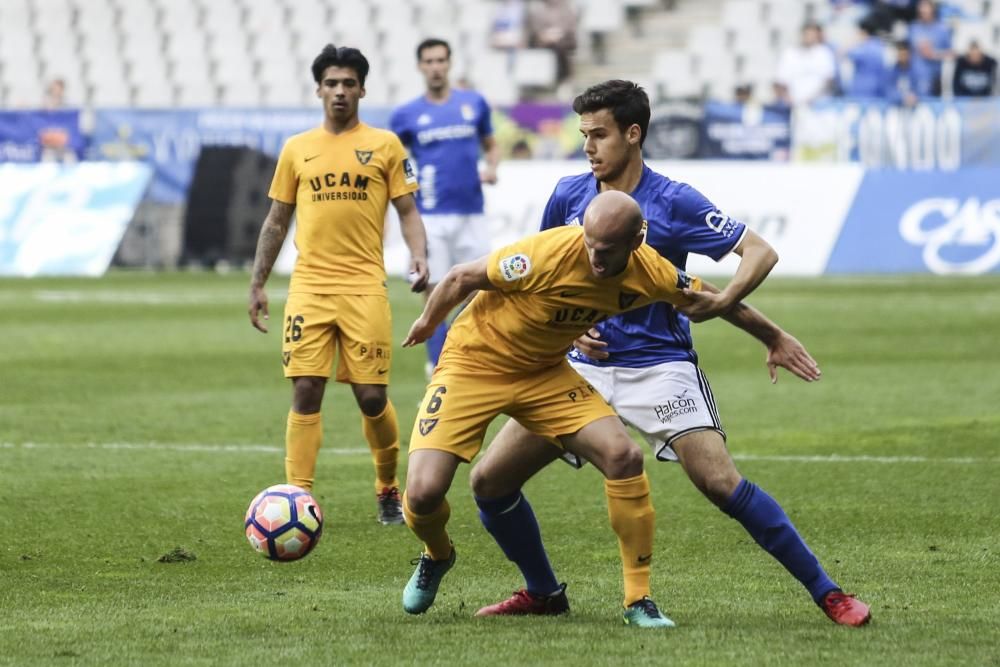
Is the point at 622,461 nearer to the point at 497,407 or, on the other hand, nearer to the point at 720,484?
the point at 720,484

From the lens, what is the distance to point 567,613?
6191mm

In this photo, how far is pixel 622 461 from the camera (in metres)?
5.83

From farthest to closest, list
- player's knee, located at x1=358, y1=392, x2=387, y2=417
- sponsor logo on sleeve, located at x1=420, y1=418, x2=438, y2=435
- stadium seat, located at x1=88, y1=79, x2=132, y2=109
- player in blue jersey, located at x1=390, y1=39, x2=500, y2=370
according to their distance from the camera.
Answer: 1. stadium seat, located at x1=88, y1=79, x2=132, y2=109
2. player in blue jersey, located at x1=390, y1=39, x2=500, y2=370
3. player's knee, located at x1=358, y1=392, x2=387, y2=417
4. sponsor logo on sleeve, located at x1=420, y1=418, x2=438, y2=435

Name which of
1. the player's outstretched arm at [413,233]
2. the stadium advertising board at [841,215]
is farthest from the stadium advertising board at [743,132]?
the player's outstretched arm at [413,233]

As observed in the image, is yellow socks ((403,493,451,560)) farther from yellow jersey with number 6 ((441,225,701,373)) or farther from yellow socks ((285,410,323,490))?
yellow socks ((285,410,323,490))

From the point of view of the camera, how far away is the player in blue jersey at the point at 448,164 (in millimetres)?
13477

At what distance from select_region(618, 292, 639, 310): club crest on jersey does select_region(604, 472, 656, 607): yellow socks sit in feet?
1.81

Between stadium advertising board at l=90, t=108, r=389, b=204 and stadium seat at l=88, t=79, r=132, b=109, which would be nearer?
stadium advertising board at l=90, t=108, r=389, b=204

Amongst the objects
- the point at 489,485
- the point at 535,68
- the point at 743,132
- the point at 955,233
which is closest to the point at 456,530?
the point at 489,485

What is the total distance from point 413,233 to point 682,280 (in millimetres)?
2898

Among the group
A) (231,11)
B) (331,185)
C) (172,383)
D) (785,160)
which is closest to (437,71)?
(172,383)

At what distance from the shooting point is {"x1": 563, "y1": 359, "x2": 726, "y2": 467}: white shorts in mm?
6020

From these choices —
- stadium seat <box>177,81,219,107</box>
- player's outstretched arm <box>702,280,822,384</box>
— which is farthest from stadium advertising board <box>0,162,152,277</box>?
player's outstretched arm <box>702,280,822,384</box>

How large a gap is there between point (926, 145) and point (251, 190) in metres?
9.31
